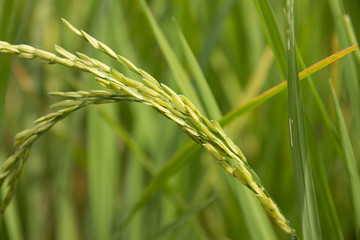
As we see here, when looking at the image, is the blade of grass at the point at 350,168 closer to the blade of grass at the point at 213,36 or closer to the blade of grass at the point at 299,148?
the blade of grass at the point at 299,148

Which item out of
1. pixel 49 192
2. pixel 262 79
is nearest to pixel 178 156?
pixel 262 79

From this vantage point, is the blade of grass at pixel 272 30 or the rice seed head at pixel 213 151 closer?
the rice seed head at pixel 213 151

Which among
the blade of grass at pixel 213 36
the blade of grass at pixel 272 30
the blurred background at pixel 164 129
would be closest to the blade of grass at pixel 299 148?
the blade of grass at pixel 272 30

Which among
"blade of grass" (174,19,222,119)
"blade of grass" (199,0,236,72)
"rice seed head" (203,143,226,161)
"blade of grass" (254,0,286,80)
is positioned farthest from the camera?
"blade of grass" (199,0,236,72)

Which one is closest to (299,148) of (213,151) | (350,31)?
(213,151)

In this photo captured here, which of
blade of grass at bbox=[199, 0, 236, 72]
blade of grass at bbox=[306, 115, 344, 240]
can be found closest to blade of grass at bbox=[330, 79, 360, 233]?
blade of grass at bbox=[306, 115, 344, 240]

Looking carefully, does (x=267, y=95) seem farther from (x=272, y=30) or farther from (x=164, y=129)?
(x=164, y=129)

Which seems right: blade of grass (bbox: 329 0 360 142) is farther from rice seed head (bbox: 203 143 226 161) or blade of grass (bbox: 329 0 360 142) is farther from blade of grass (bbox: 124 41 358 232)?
rice seed head (bbox: 203 143 226 161)
